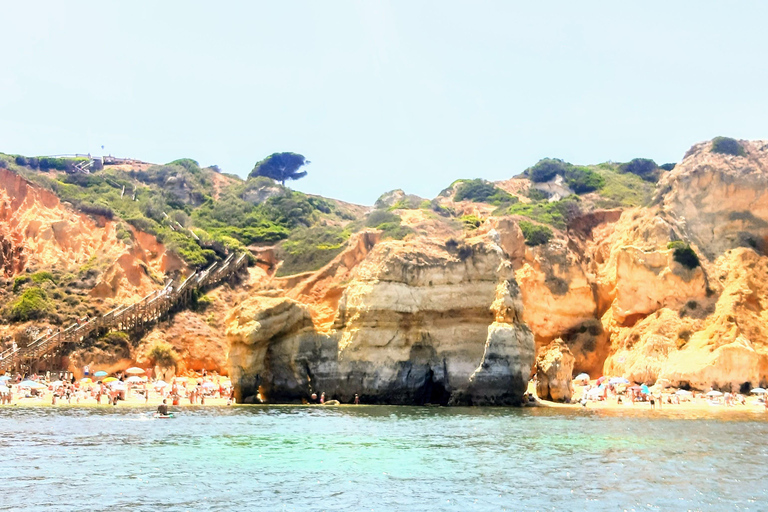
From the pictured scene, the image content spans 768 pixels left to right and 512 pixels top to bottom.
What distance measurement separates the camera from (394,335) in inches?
1550

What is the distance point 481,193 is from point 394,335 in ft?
175

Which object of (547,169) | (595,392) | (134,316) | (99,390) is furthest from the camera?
(547,169)

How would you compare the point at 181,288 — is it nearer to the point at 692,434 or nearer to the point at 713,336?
the point at 713,336

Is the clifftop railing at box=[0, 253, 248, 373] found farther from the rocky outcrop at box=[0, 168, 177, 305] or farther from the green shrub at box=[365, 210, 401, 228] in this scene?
the green shrub at box=[365, 210, 401, 228]

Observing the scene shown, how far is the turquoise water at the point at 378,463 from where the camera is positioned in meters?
15.5

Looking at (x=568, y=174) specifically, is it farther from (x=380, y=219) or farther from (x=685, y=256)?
(x=685, y=256)

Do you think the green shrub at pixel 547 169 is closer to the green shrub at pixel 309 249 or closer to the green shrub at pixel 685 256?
the green shrub at pixel 309 249

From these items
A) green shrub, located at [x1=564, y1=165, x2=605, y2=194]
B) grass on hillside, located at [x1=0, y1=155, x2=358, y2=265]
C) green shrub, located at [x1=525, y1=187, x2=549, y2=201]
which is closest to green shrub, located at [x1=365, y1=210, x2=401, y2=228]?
grass on hillside, located at [x1=0, y1=155, x2=358, y2=265]

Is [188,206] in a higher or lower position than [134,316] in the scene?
higher

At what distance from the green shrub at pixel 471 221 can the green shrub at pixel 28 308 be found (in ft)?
112

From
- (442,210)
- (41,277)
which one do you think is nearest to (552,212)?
(442,210)

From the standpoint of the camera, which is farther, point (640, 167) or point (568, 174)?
point (640, 167)

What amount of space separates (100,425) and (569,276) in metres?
34.5

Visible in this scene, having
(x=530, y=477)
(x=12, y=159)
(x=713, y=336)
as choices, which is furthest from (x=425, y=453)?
(x=12, y=159)
